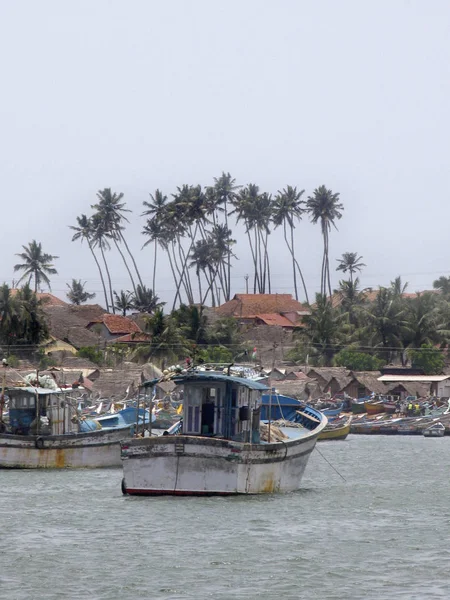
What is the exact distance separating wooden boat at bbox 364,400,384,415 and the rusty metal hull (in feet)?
151

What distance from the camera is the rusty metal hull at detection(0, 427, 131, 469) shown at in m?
42.4

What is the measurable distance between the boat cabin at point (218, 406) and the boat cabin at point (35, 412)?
11.6 metres

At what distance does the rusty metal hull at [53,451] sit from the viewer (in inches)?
1668

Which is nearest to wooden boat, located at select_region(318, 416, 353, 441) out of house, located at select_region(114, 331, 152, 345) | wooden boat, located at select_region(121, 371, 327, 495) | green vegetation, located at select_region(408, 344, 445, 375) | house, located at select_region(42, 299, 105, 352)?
green vegetation, located at select_region(408, 344, 445, 375)

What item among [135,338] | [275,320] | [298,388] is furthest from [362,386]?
[275,320]

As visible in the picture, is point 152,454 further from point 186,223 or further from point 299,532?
point 186,223

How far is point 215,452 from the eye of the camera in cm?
3073

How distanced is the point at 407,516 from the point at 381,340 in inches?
2716

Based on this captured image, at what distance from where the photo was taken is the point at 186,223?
132000 mm

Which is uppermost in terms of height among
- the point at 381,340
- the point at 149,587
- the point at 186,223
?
the point at 186,223

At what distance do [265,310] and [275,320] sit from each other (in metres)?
5.83

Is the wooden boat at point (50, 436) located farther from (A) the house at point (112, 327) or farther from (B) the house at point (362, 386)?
(A) the house at point (112, 327)

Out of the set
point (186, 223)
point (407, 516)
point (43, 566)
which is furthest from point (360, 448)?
point (186, 223)

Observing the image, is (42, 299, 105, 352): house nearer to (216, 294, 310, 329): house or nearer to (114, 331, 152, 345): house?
(114, 331, 152, 345): house
